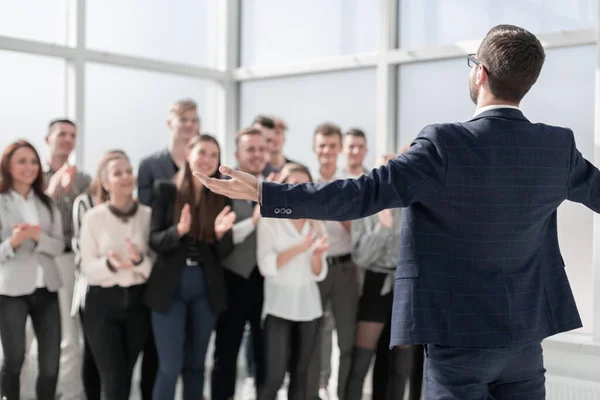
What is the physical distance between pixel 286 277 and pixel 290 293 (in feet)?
0.26

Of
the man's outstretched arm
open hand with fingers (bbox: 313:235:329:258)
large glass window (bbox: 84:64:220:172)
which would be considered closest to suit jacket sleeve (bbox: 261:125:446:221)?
the man's outstretched arm

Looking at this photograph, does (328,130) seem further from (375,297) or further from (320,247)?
(375,297)

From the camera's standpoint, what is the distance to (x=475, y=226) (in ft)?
5.68

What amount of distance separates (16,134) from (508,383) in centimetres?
375

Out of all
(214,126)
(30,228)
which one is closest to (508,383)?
(30,228)

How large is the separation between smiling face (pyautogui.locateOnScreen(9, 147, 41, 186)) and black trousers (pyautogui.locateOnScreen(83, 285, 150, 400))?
2.14 feet

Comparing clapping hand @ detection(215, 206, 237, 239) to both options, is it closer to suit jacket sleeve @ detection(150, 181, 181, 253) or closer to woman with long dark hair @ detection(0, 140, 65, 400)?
suit jacket sleeve @ detection(150, 181, 181, 253)

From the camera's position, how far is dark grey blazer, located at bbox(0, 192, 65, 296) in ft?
12.2

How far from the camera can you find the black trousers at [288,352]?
3.78 meters

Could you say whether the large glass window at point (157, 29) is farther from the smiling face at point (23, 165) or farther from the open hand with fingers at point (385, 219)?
the open hand with fingers at point (385, 219)

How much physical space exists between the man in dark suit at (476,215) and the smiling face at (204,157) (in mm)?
2083

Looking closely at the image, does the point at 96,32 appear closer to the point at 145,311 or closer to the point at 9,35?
the point at 9,35

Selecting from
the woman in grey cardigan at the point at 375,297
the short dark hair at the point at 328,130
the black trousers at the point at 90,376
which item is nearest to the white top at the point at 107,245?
the black trousers at the point at 90,376

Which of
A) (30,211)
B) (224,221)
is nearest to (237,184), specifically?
(224,221)
